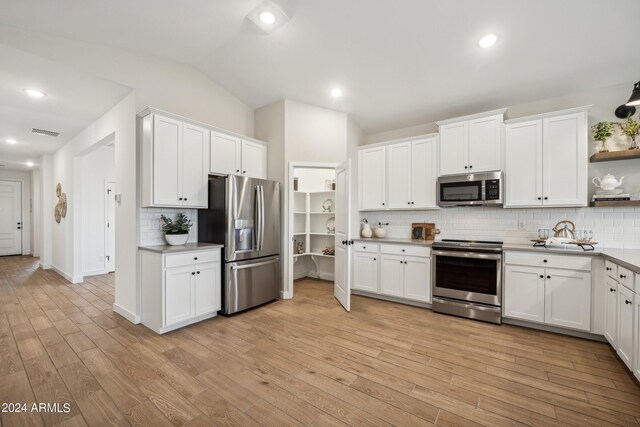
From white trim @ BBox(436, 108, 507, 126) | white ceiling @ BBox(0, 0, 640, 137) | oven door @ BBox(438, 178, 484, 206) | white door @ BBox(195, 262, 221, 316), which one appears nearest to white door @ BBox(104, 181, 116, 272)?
white ceiling @ BBox(0, 0, 640, 137)

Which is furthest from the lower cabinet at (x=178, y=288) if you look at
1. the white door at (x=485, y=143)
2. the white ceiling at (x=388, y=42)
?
the white door at (x=485, y=143)

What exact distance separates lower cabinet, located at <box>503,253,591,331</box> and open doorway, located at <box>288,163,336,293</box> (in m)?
3.11

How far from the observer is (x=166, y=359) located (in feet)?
8.23

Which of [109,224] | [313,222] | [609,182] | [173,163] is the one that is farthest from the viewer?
[109,224]

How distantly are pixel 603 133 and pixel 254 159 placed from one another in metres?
4.61

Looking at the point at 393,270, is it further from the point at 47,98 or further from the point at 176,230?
the point at 47,98

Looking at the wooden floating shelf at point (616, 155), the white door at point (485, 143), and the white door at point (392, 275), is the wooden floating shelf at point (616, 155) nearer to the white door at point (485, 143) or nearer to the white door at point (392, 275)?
the white door at point (485, 143)

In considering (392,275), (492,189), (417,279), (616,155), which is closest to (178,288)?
(392,275)

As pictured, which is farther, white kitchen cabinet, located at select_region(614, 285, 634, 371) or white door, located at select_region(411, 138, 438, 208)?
white door, located at select_region(411, 138, 438, 208)

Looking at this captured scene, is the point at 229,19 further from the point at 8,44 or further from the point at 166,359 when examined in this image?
the point at 166,359

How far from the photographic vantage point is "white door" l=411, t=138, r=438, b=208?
4.12 meters

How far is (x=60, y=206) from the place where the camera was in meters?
5.98

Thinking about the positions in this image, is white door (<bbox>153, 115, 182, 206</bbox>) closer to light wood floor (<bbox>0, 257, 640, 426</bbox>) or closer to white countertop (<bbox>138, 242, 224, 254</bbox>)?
white countertop (<bbox>138, 242, 224, 254</bbox>)

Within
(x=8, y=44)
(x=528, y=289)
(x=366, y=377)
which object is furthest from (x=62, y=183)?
(x=528, y=289)
